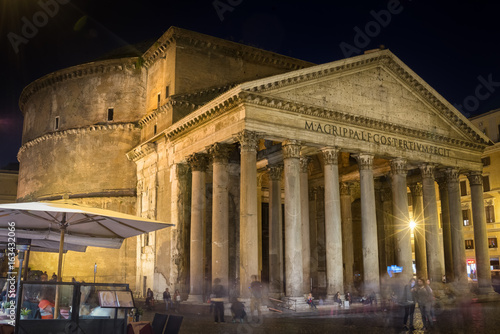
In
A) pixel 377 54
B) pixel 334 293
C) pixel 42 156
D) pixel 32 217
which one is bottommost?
pixel 334 293

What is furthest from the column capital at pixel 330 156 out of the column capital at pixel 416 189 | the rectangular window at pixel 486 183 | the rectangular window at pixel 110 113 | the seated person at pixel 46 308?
the rectangular window at pixel 486 183

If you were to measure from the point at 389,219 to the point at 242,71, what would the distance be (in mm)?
11628

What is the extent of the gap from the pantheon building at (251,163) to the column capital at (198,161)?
88mm

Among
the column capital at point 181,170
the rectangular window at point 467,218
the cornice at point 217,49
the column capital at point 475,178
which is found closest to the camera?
the column capital at point 181,170

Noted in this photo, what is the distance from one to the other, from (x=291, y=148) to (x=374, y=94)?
5.26m

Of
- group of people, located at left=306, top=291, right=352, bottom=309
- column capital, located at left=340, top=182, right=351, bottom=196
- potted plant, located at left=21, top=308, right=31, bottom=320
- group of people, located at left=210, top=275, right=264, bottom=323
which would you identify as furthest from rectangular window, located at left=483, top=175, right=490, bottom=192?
potted plant, located at left=21, top=308, right=31, bottom=320

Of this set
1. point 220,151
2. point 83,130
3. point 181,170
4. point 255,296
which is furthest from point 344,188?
point 83,130

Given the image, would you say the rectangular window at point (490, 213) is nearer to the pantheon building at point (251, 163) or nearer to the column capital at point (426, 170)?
the pantheon building at point (251, 163)

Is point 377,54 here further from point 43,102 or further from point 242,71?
point 43,102

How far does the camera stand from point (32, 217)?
8188mm

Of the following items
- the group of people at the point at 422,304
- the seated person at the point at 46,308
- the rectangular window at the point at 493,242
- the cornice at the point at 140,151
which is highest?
the cornice at the point at 140,151

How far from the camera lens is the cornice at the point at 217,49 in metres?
22.5

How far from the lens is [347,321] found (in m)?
13.7

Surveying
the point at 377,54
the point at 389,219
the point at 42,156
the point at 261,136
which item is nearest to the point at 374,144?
the point at 377,54
